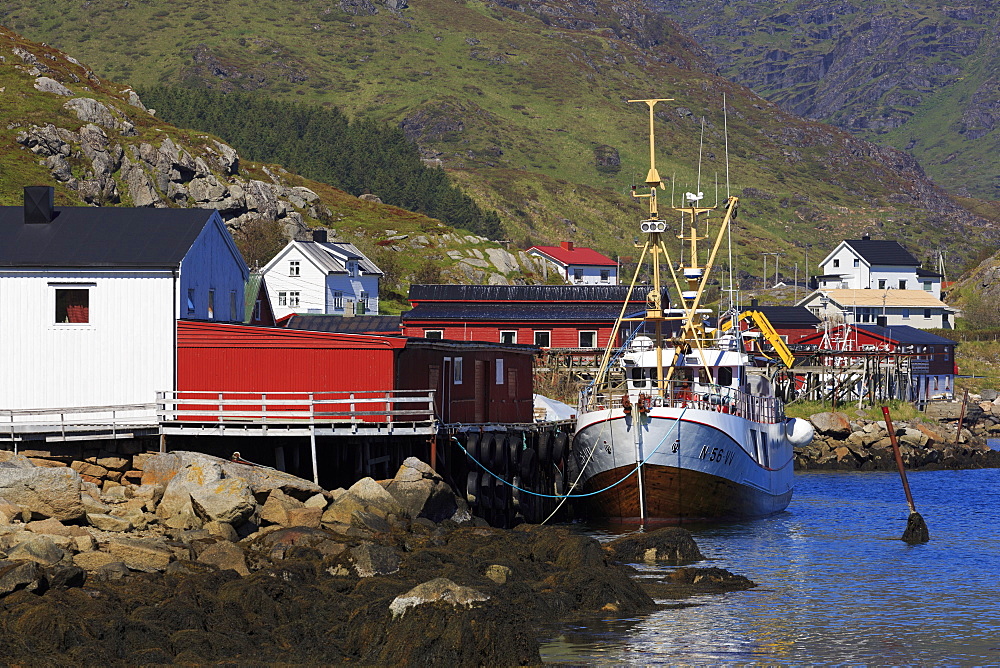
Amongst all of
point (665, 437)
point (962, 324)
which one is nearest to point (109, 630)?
point (665, 437)

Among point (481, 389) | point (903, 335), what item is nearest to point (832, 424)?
point (903, 335)

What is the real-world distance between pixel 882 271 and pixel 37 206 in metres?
120

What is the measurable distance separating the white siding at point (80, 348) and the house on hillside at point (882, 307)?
9254cm

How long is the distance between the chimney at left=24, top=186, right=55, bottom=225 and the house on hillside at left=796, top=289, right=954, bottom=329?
91669 millimetres

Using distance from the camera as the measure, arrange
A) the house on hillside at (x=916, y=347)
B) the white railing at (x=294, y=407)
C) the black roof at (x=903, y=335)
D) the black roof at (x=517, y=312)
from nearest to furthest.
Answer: the white railing at (x=294, y=407) → the black roof at (x=517, y=312) → the house on hillside at (x=916, y=347) → the black roof at (x=903, y=335)

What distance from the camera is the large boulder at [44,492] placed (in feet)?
101

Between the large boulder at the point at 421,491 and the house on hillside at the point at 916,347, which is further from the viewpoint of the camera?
the house on hillside at the point at 916,347

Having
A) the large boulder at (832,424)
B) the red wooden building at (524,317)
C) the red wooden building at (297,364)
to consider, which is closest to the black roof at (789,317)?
the red wooden building at (524,317)

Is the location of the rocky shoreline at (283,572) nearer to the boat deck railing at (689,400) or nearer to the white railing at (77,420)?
the white railing at (77,420)

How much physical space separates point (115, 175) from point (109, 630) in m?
103

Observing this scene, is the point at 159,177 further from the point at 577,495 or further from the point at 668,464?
the point at 668,464

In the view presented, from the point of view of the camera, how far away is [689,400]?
44.9 meters

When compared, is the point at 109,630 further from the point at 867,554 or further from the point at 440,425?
the point at 867,554

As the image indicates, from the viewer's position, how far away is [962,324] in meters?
141
